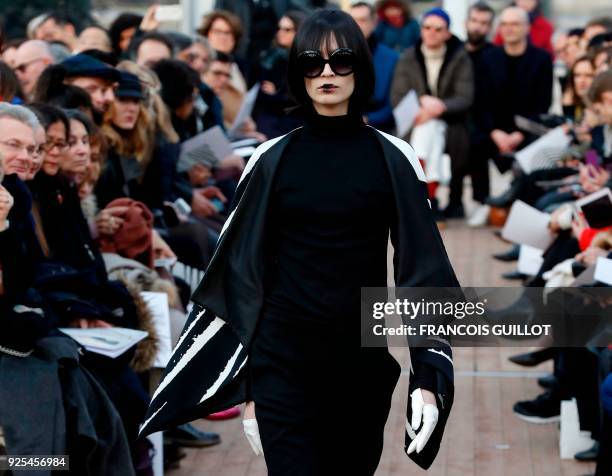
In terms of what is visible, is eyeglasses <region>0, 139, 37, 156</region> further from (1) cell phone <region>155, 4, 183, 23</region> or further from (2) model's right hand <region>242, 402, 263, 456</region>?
(1) cell phone <region>155, 4, 183, 23</region>

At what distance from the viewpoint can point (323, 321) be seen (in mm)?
4367

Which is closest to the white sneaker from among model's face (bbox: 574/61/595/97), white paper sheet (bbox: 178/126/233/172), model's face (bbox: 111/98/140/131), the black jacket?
the black jacket

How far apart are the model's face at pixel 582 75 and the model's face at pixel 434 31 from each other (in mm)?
2734

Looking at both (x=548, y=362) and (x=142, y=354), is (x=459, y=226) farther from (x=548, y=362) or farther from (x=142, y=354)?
(x=142, y=354)

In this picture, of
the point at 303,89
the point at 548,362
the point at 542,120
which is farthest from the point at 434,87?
the point at 303,89

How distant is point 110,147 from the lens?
7656 millimetres

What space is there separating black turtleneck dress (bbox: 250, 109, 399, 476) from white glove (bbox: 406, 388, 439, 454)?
0.57 ft

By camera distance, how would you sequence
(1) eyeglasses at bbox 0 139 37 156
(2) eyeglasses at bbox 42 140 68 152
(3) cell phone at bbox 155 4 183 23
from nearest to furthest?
(1) eyeglasses at bbox 0 139 37 156
(2) eyeglasses at bbox 42 140 68 152
(3) cell phone at bbox 155 4 183 23

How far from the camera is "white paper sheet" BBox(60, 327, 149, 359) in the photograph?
5.94 metres

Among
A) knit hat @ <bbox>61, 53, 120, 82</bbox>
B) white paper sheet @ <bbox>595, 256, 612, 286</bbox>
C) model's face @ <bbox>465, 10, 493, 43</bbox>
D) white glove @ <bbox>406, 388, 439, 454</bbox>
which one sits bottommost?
model's face @ <bbox>465, 10, 493, 43</bbox>

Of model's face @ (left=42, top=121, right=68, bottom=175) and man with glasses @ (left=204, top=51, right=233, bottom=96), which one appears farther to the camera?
man with glasses @ (left=204, top=51, right=233, bottom=96)

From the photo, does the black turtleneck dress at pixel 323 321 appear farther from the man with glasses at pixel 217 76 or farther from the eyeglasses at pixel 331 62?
the man with glasses at pixel 217 76

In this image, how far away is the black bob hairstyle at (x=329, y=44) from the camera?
4508mm

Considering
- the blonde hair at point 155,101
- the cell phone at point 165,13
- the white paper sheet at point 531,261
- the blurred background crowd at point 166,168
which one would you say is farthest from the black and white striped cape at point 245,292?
the cell phone at point 165,13
